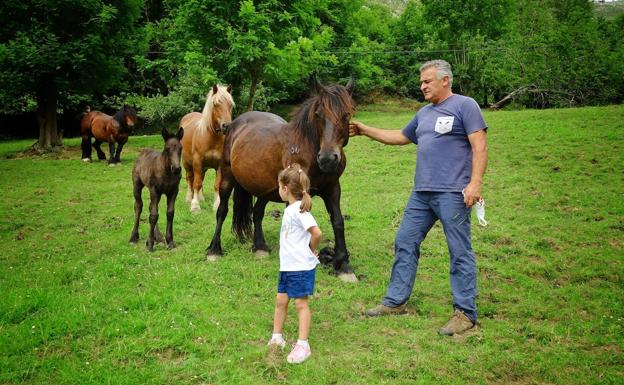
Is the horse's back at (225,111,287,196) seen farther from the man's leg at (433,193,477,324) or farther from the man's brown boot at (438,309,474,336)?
the man's brown boot at (438,309,474,336)

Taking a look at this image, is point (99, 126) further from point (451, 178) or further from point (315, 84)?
point (451, 178)

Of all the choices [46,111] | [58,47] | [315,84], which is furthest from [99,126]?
[315,84]

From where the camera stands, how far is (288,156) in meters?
6.89

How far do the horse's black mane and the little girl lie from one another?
156cm

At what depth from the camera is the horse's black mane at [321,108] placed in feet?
20.0

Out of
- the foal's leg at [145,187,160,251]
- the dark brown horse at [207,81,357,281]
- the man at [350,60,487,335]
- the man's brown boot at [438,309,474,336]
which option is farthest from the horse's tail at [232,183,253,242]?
the man's brown boot at [438,309,474,336]

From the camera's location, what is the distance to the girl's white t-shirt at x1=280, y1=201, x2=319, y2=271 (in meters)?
4.65

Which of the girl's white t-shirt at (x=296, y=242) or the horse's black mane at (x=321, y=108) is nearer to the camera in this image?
the girl's white t-shirt at (x=296, y=242)

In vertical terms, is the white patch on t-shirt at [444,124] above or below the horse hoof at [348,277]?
above

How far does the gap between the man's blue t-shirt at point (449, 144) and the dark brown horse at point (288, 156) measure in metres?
1.08

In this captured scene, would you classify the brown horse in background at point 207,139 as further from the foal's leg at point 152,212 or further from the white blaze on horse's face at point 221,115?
the foal's leg at point 152,212

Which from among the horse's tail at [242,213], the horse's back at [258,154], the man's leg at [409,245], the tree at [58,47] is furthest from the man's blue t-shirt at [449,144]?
the tree at [58,47]

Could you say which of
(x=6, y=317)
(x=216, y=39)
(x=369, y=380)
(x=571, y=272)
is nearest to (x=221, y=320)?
(x=369, y=380)

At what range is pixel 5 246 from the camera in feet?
28.2
